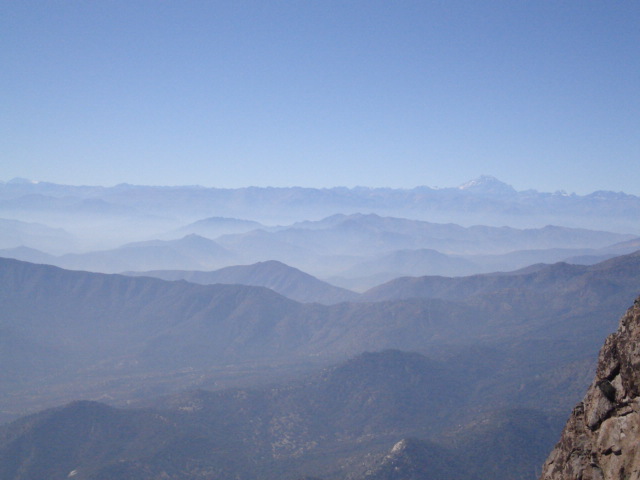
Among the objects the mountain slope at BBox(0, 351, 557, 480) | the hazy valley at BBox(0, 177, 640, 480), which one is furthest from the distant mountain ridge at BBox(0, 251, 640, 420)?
the mountain slope at BBox(0, 351, 557, 480)

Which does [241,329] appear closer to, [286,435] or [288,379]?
[288,379]

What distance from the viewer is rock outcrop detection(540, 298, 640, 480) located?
550 inches

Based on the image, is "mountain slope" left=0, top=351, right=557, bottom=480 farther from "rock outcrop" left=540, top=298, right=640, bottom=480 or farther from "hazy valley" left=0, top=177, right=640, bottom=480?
"rock outcrop" left=540, top=298, right=640, bottom=480

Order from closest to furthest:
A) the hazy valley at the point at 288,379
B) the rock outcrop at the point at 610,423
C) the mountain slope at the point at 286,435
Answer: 1. the rock outcrop at the point at 610,423
2. the mountain slope at the point at 286,435
3. the hazy valley at the point at 288,379

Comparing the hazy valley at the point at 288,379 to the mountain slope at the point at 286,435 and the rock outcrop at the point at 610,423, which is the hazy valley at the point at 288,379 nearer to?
the mountain slope at the point at 286,435

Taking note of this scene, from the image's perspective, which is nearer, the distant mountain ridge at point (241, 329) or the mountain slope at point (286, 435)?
the mountain slope at point (286, 435)

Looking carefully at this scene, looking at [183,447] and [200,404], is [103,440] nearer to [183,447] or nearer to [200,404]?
[183,447]

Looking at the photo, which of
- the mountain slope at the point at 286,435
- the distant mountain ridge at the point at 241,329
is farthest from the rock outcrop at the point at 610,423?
the distant mountain ridge at the point at 241,329

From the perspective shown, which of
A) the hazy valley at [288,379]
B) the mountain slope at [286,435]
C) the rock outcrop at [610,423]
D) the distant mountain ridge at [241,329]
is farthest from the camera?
the distant mountain ridge at [241,329]

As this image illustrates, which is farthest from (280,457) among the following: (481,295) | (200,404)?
(481,295)

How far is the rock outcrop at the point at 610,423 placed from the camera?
14.0 meters

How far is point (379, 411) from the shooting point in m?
99.8

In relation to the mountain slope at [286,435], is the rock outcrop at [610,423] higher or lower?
higher

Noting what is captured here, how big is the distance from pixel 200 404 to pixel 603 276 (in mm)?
156945
